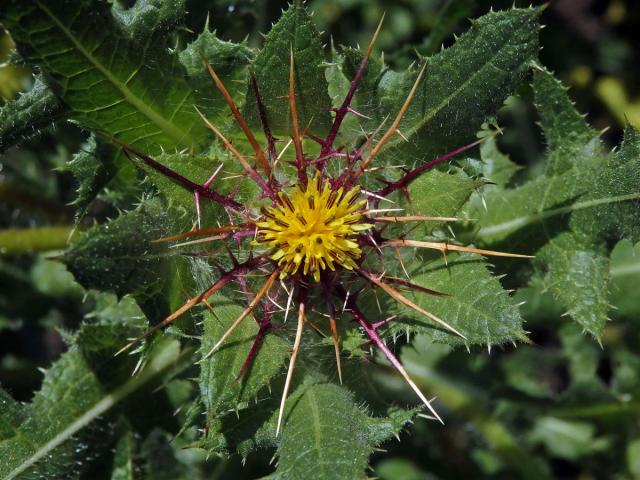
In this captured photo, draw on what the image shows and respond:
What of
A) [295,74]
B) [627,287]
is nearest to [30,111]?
[295,74]

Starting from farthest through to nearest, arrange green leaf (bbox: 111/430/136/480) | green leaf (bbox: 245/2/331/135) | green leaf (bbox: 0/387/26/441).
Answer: green leaf (bbox: 111/430/136/480), green leaf (bbox: 0/387/26/441), green leaf (bbox: 245/2/331/135)

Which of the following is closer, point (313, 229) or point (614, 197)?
point (313, 229)

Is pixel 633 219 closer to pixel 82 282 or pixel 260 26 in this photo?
pixel 82 282

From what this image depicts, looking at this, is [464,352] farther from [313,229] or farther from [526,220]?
[313,229]

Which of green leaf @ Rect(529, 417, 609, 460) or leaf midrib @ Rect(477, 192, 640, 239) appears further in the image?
green leaf @ Rect(529, 417, 609, 460)

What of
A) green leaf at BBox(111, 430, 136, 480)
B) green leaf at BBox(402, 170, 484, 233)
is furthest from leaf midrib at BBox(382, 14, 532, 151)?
green leaf at BBox(111, 430, 136, 480)

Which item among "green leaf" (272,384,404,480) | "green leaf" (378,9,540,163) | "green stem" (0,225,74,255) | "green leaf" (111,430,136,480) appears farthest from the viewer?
"green stem" (0,225,74,255)

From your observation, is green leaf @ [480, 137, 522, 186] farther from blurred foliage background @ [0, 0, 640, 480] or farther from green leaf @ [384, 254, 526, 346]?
green leaf @ [384, 254, 526, 346]

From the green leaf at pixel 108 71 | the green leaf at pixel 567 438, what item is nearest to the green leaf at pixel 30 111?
the green leaf at pixel 108 71
